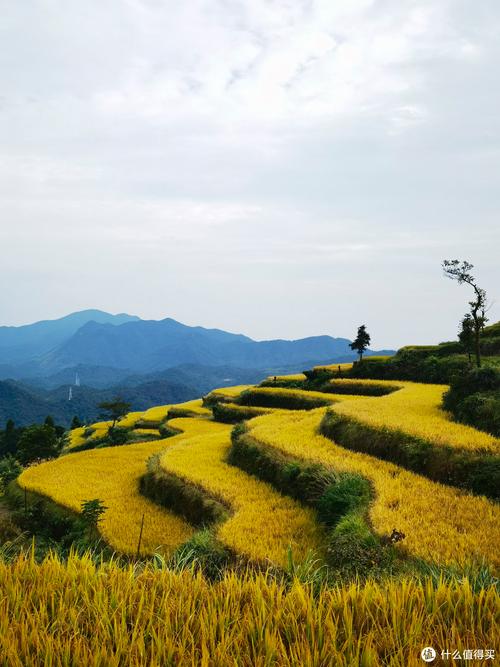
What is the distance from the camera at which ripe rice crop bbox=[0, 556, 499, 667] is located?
9.21ft

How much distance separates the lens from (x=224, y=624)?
10.5ft

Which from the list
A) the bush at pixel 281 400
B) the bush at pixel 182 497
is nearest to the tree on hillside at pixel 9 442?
the bush at pixel 281 400

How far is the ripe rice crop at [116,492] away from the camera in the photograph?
1320 cm

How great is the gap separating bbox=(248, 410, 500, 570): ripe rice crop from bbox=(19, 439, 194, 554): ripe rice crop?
4598 millimetres

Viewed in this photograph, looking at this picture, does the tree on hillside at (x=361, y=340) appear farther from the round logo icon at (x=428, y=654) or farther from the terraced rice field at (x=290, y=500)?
the round logo icon at (x=428, y=654)

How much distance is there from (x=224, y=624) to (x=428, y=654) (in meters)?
1.40

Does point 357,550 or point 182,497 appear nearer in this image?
point 357,550

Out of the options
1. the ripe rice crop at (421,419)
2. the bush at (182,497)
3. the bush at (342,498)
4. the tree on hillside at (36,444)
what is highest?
the ripe rice crop at (421,419)

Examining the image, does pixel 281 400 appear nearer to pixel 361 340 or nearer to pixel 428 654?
pixel 361 340

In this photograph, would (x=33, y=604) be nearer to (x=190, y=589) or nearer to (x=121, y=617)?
(x=121, y=617)

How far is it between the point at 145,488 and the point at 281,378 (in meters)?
27.9

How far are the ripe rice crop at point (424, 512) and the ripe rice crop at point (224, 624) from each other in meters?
2.28

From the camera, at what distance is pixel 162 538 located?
13.2 meters

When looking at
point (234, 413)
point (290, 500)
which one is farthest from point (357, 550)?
point (234, 413)
